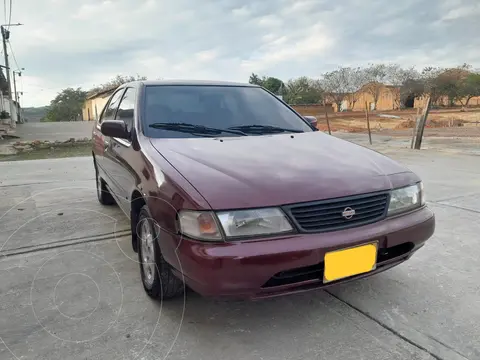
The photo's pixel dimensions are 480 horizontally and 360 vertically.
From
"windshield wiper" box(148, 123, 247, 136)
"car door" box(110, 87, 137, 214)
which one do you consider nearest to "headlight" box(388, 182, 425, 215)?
"windshield wiper" box(148, 123, 247, 136)

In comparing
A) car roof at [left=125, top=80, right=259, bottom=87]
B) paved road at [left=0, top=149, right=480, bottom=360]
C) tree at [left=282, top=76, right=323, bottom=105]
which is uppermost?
tree at [left=282, top=76, right=323, bottom=105]

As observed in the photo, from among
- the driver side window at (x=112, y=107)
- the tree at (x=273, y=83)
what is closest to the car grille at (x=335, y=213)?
the driver side window at (x=112, y=107)

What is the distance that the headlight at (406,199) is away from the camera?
6.95 ft

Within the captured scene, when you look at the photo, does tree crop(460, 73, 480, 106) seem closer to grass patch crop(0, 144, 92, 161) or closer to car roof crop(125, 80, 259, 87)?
grass patch crop(0, 144, 92, 161)

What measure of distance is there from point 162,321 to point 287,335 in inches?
26.7

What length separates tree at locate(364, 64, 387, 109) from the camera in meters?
38.5

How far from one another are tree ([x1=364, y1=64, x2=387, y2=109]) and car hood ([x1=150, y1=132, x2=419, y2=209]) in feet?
128

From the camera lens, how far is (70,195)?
5.02m

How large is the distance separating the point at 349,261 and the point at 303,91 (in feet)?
120

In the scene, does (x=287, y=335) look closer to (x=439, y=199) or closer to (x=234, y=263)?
(x=234, y=263)

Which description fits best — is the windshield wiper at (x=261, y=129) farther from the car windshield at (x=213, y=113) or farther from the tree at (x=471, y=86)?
the tree at (x=471, y=86)

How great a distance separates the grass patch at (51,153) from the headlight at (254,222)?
882 cm

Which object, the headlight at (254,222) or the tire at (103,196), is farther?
the tire at (103,196)

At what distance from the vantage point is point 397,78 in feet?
127
